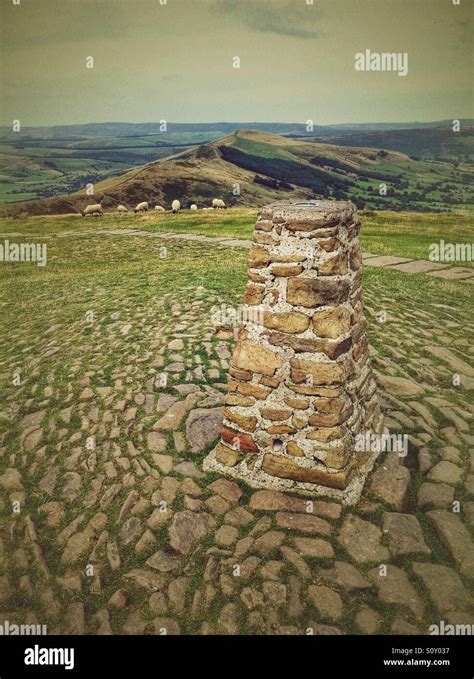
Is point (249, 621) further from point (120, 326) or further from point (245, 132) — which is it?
point (245, 132)

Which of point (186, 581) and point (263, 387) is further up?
point (263, 387)

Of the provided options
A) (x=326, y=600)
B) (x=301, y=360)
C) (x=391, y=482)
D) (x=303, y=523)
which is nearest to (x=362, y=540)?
(x=303, y=523)

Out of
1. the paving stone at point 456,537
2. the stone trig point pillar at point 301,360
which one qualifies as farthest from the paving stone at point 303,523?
the paving stone at point 456,537

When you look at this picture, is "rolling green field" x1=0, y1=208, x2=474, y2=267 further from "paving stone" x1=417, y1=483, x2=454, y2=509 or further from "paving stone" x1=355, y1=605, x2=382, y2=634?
"paving stone" x1=355, y1=605, x2=382, y2=634

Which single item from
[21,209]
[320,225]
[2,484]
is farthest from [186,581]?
[21,209]

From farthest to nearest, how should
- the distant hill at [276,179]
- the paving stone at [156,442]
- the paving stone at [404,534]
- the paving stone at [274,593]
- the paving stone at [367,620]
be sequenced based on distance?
the distant hill at [276,179] < the paving stone at [156,442] < the paving stone at [404,534] < the paving stone at [274,593] < the paving stone at [367,620]

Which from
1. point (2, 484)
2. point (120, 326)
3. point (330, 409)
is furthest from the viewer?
point (120, 326)

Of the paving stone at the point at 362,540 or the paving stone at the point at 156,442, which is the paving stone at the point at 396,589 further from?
the paving stone at the point at 156,442

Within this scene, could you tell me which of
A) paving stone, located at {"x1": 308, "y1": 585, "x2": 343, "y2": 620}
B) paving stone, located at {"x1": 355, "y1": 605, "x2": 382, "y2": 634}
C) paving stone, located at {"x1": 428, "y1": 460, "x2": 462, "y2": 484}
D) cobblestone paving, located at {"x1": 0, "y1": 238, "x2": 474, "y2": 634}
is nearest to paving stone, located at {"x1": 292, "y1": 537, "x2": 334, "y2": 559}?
cobblestone paving, located at {"x1": 0, "y1": 238, "x2": 474, "y2": 634}
